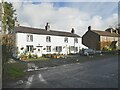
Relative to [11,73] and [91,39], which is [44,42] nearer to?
[91,39]

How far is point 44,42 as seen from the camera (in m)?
50.8

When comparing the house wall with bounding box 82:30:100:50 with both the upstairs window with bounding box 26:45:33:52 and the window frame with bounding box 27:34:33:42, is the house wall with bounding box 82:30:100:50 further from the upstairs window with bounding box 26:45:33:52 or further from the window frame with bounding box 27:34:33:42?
the upstairs window with bounding box 26:45:33:52

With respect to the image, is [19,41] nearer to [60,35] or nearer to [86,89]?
[60,35]

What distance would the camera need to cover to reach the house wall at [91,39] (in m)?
70.0

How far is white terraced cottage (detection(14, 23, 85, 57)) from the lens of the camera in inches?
1807

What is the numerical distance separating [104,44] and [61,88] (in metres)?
60.0

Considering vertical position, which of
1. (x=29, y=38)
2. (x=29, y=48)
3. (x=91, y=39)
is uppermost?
(x=91, y=39)

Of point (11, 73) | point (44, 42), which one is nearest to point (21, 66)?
point (11, 73)

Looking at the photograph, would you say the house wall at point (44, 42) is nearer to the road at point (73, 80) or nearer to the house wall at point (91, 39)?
the house wall at point (91, 39)

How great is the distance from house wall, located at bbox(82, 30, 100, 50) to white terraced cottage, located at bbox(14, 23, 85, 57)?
441 inches

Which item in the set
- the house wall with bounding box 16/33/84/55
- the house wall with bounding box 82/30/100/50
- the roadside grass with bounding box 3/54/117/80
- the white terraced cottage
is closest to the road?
the roadside grass with bounding box 3/54/117/80

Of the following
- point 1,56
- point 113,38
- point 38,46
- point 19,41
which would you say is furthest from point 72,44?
point 1,56

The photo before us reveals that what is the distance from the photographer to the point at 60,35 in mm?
55219

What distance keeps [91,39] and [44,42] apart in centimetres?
2639
